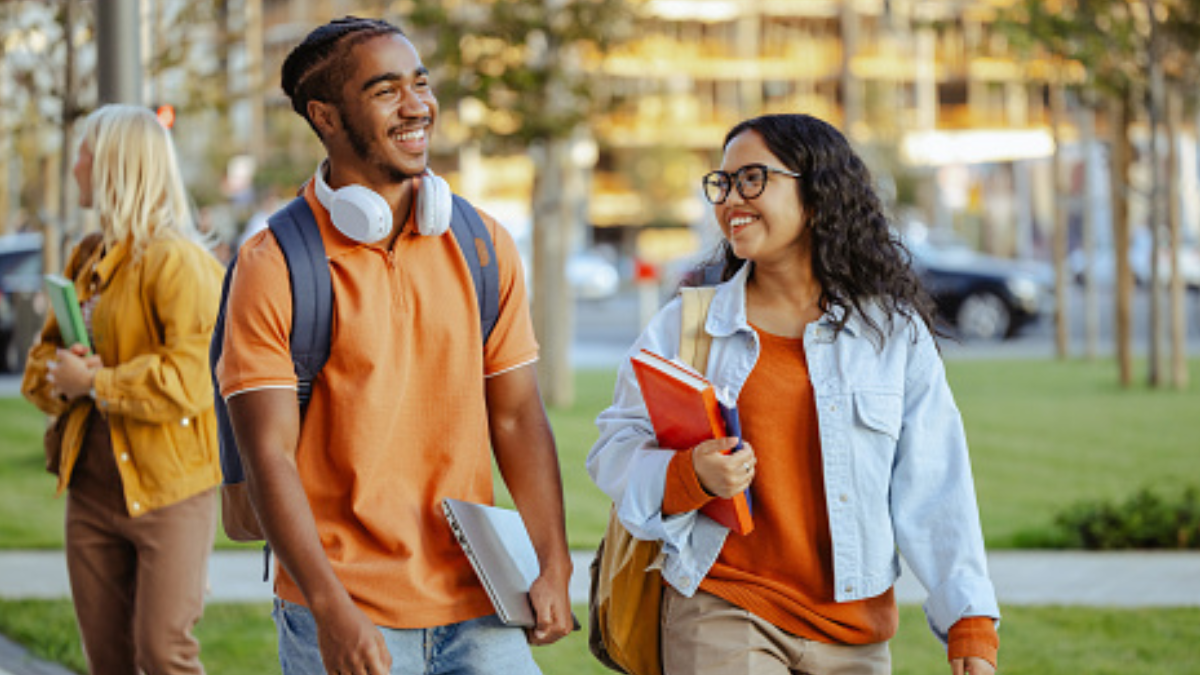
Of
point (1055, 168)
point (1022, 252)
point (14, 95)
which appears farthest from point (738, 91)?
point (14, 95)

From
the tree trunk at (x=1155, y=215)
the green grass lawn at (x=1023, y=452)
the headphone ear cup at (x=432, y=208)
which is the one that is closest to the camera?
the headphone ear cup at (x=432, y=208)

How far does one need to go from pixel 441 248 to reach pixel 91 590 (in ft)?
6.98

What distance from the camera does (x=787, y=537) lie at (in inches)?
132

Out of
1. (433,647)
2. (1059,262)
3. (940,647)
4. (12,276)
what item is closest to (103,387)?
(433,647)

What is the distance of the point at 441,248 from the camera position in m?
3.11

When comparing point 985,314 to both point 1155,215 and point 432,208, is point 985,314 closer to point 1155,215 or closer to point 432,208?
point 1155,215

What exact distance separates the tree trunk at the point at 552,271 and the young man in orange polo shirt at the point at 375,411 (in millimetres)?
12507

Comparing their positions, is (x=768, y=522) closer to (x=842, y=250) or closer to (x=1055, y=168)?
(x=842, y=250)

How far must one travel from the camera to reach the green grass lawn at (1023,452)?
977cm

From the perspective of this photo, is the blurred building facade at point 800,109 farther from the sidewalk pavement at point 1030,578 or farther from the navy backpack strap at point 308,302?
the navy backpack strap at point 308,302

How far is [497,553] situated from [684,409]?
1.43 ft

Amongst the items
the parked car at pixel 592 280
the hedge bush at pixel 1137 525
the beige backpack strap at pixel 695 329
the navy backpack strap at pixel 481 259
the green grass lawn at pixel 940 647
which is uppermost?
the parked car at pixel 592 280

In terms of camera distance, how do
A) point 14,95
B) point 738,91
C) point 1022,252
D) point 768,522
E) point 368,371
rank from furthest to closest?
point 738,91, point 1022,252, point 14,95, point 768,522, point 368,371

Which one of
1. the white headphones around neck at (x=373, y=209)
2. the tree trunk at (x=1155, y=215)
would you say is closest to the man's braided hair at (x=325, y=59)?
the white headphones around neck at (x=373, y=209)
